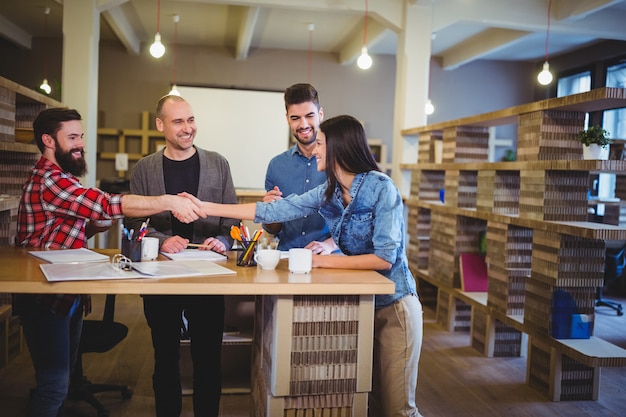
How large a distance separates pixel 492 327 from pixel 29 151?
10.2 feet

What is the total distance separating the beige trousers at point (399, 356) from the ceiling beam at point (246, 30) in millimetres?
4871

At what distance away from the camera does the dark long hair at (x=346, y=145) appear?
2.11 meters

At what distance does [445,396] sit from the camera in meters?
3.26

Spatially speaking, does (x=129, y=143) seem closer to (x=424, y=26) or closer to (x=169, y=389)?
(x=424, y=26)

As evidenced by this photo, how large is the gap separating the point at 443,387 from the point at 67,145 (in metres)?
2.38

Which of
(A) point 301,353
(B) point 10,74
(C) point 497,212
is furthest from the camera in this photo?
(B) point 10,74

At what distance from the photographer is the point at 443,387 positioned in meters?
3.40

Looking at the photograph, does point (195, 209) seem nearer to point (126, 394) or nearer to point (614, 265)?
point (126, 394)

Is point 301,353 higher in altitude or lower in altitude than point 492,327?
higher

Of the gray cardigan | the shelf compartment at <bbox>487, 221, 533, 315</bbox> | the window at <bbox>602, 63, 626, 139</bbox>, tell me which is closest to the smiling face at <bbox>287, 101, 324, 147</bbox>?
the gray cardigan

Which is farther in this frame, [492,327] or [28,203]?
[492,327]

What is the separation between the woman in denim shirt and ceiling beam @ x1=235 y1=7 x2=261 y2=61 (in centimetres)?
456

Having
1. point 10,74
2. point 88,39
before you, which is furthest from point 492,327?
point 10,74

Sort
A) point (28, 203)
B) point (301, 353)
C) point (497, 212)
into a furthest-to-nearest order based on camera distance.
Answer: point (497, 212) < point (28, 203) < point (301, 353)
